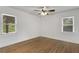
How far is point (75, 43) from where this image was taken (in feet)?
5.73

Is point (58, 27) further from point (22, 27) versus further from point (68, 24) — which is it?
point (22, 27)

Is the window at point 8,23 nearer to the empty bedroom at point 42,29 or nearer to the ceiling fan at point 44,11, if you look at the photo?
the empty bedroom at point 42,29

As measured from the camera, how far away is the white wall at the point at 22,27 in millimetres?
1671

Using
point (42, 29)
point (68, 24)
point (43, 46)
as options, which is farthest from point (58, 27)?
point (43, 46)

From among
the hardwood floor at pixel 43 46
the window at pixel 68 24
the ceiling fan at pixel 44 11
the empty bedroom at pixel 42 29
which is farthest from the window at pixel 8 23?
the window at pixel 68 24

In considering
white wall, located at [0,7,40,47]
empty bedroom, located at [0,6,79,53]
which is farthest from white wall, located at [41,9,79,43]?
white wall, located at [0,7,40,47]

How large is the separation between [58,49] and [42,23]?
569 millimetres

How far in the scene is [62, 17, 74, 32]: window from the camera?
5.80 ft

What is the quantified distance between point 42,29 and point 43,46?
0.32 meters

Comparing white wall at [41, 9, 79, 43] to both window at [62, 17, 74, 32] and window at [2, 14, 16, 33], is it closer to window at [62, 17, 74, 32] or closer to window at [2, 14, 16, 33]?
window at [62, 17, 74, 32]

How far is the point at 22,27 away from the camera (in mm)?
1802
